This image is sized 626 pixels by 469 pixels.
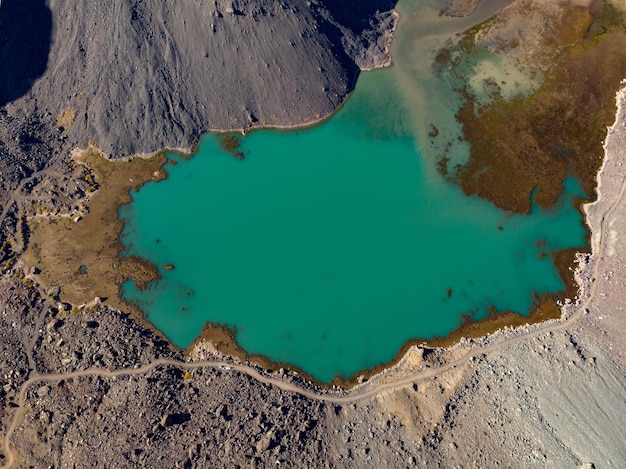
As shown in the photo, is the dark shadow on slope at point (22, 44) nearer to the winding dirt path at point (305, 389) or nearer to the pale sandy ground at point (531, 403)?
the winding dirt path at point (305, 389)

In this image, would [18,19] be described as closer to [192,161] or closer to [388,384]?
[192,161]

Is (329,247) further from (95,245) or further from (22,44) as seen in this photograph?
(22,44)

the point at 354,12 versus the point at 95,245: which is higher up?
the point at 354,12

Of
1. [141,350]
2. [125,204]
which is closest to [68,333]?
[141,350]

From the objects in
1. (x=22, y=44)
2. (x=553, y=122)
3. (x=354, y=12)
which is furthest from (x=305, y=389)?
(x=22, y=44)

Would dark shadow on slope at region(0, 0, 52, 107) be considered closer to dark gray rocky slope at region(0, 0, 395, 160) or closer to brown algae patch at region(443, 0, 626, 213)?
dark gray rocky slope at region(0, 0, 395, 160)

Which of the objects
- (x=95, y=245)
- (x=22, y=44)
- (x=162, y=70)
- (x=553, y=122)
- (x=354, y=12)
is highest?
(x=354, y=12)
